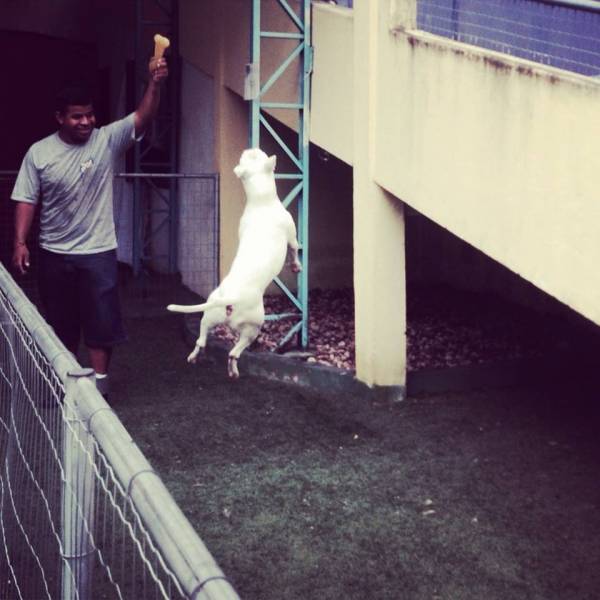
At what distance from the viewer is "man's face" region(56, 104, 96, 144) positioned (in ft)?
20.2

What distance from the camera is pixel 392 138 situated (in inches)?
270

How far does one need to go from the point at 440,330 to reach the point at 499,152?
3.60 metres

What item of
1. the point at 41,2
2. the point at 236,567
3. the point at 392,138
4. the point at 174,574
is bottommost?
the point at 236,567

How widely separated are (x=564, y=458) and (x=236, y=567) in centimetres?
242

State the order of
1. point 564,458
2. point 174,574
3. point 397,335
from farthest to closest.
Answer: point 397,335 < point 564,458 < point 174,574

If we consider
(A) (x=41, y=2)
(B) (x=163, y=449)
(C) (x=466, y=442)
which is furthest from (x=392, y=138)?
(A) (x=41, y=2)

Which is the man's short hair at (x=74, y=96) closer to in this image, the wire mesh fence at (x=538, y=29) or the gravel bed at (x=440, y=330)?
the wire mesh fence at (x=538, y=29)

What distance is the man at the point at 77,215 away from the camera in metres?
6.24

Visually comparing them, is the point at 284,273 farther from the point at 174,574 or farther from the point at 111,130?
the point at 174,574

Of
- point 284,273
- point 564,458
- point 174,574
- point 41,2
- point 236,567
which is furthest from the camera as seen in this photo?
point 41,2

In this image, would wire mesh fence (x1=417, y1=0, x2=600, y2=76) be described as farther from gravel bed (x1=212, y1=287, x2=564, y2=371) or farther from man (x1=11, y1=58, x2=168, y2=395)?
gravel bed (x1=212, y1=287, x2=564, y2=371)

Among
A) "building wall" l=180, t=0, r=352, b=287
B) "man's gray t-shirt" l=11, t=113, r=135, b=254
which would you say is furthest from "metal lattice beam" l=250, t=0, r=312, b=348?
"man's gray t-shirt" l=11, t=113, r=135, b=254

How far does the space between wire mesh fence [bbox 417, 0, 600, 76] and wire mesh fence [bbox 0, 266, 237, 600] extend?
2969mm

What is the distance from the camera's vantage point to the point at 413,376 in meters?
7.55
